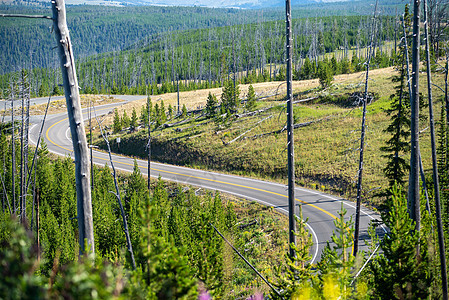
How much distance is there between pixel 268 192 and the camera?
2878cm

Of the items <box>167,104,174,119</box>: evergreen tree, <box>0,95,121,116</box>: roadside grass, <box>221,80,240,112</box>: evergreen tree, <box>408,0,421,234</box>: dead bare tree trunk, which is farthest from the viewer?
<box>0,95,121,116</box>: roadside grass

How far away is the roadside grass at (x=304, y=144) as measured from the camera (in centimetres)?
2992

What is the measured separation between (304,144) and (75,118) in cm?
3379

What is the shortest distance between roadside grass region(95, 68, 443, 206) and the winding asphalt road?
212cm

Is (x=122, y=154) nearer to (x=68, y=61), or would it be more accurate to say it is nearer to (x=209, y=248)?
(x=209, y=248)

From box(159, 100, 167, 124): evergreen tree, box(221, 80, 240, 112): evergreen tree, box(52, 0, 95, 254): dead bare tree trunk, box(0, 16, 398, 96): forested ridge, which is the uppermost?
box(0, 16, 398, 96): forested ridge

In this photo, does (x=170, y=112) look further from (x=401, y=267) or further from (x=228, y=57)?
(x=228, y=57)

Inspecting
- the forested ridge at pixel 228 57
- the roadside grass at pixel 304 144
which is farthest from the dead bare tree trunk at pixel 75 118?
the forested ridge at pixel 228 57

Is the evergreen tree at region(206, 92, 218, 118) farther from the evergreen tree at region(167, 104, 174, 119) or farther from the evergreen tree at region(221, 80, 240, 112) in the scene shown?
the evergreen tree at region(167, 104, 174, 119)

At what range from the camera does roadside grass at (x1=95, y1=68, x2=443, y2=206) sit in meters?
29.9

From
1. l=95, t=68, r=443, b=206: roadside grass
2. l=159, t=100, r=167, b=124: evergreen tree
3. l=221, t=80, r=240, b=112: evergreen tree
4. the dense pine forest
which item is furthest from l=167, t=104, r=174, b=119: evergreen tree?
l=221, t=80, r=240, b=112: evergreen tree

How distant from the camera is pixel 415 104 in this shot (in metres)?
9.14

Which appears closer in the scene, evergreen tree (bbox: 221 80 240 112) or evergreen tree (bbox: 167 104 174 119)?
evergreen tree (bbox: 221 80 240 112)

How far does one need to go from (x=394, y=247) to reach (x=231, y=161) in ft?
97.8
